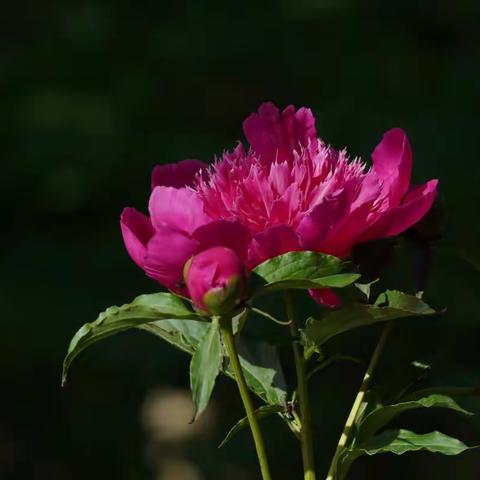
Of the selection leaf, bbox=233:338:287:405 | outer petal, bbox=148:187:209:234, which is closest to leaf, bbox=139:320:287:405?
leaf, bbox=233:338:287:405

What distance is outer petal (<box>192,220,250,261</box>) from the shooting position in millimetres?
630

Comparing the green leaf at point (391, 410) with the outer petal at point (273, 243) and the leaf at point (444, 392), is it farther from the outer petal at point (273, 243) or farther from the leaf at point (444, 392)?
the outer petal at point (273, 243)

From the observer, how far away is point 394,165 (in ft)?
2.38

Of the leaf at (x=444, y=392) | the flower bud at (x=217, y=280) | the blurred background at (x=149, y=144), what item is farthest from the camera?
the blurred background at (x=149, y=144)

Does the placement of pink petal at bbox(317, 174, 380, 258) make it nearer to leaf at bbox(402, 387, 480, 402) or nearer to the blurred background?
leaf at bbox(402, 387, 480, 402)

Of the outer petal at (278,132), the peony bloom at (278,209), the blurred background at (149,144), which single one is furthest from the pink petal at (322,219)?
the blurred background at (149,144)

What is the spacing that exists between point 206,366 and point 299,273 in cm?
7

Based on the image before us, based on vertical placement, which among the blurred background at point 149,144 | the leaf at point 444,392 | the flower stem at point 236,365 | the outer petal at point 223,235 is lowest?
the blurred background at point 149,144

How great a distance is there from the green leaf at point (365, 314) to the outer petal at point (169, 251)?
0.31 ft

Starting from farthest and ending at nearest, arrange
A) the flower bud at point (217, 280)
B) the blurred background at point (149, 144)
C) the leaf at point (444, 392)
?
the blurred background at point (149, 144) → the leaf at point (444, 392) → the flower bud at point (217, 280)

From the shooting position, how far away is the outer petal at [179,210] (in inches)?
26.0

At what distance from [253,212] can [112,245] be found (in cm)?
149

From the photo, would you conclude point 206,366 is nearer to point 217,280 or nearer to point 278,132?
point 217,280

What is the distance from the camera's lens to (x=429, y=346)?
0.97m
